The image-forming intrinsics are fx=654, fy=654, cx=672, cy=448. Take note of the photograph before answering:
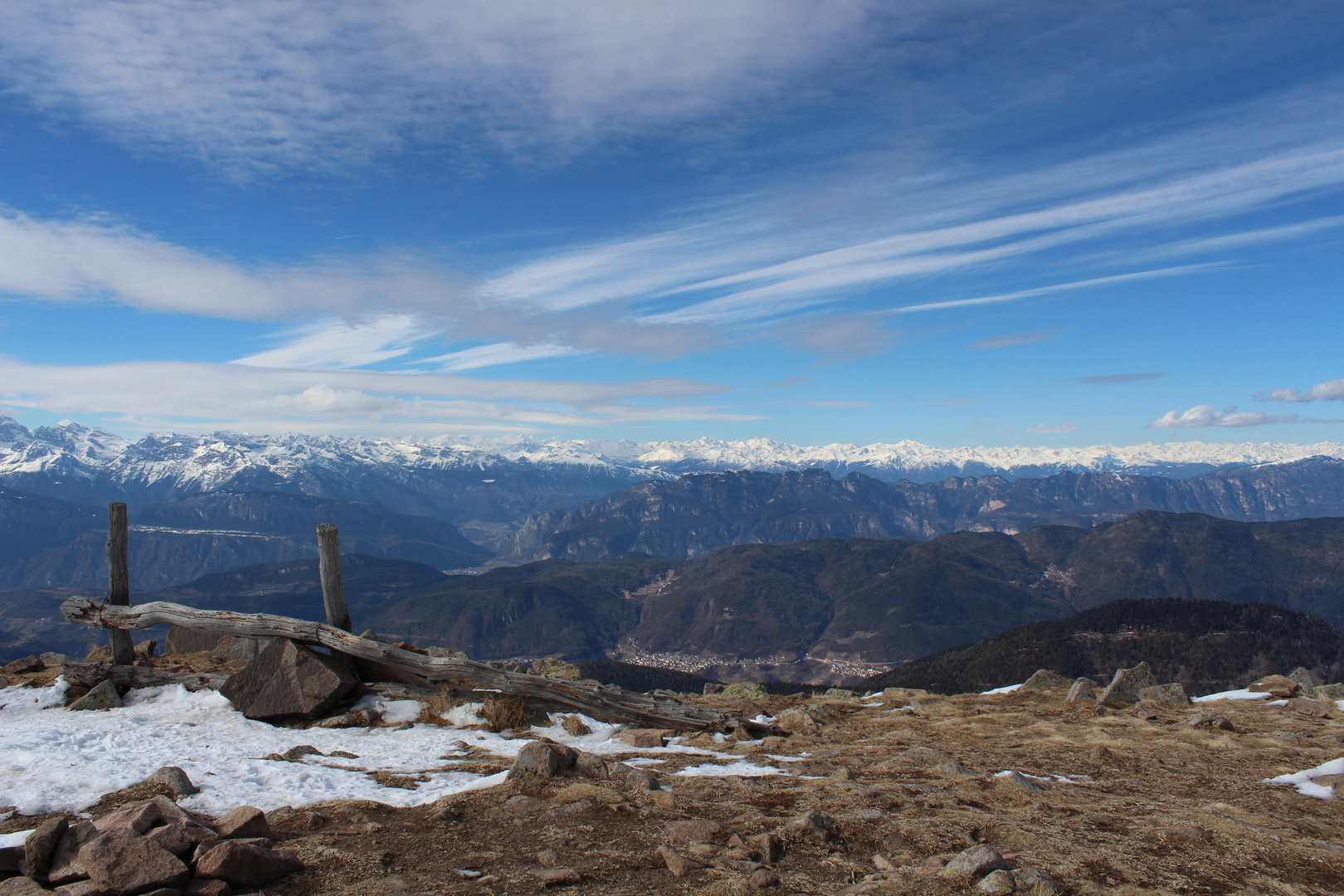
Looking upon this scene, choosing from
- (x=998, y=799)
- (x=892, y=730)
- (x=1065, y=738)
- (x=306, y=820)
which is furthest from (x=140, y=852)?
(x=1065, y=738)

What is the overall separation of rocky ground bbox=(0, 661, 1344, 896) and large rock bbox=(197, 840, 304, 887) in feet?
0.53

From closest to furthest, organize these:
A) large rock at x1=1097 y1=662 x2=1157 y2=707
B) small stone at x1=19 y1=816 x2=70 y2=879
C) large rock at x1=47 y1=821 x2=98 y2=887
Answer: large rock at x1=47 y1=821 x2=98 y2=887, small stone at x1=19 y1=816 x2=70 y2=879, large rock at x1=1097 y1=662 x2=1157 y2=707

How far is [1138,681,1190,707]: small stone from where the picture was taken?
18328mm

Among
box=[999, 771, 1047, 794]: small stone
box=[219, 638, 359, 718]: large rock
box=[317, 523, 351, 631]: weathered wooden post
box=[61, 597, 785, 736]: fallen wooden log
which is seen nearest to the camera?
box=[999, 771, 1047, 794]: small stone

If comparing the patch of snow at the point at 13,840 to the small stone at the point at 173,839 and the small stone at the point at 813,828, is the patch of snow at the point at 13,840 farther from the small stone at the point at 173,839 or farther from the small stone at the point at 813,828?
the small stone at the point at 813,828

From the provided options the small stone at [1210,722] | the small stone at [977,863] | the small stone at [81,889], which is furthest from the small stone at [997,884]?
the small stone at [1210,722]

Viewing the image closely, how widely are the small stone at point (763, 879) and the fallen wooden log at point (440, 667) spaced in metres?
8.63

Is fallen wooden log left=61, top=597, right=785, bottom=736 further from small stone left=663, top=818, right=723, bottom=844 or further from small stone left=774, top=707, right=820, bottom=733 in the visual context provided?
small stone left=663, top=818, right=723, bottom=844

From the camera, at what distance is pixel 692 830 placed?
24.6 ft

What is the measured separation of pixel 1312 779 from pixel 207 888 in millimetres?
14740

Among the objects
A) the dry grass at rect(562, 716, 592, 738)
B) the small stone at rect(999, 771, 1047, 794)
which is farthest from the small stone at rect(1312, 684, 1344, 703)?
the dry grass at rect(562, 716, 592, 738)

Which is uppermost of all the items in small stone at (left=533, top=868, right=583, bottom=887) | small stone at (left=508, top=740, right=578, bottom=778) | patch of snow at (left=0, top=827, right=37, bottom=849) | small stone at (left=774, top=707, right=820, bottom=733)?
patch of snow at (left=0, top=827, right=37, bottom=849)

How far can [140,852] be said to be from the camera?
18.1ft

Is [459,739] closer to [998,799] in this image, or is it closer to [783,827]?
[783,827]
